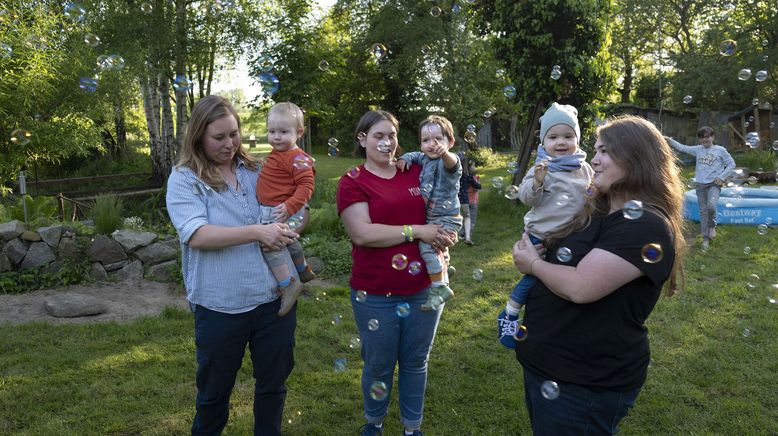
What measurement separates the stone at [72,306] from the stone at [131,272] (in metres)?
0.87

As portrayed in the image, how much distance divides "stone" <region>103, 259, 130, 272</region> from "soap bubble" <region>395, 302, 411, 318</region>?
17.6ft

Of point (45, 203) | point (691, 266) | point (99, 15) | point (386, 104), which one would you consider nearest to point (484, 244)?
point (691, 266)

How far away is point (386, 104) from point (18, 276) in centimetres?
2499

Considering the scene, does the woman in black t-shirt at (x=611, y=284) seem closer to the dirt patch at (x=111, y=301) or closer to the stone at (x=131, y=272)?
the dirt patch at (x=111, y=301)

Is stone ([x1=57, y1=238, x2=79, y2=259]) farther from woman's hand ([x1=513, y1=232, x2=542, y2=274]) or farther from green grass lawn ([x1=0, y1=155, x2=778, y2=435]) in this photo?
woman's hand ([x1=513, y1=232, x2=542, y2=274])

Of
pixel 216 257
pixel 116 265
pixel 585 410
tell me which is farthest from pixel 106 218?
pixel 585 410

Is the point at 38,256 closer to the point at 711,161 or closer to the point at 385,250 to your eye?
the point at 385,250

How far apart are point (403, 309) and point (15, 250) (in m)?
6.09

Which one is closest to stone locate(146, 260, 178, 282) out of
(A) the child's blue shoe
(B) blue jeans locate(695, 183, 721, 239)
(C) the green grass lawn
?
(C) the green grass lawn

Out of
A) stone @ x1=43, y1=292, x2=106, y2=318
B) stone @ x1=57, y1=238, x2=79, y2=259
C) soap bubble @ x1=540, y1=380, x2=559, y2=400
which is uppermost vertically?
soap bubble @ x1=540, y1=380, x2=559, y2=400

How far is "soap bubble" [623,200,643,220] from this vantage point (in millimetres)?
2023

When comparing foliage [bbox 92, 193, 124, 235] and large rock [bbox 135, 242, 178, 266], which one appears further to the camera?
foliage [bbox 92, 193, 124, 235]

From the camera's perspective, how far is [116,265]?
23.6 ft

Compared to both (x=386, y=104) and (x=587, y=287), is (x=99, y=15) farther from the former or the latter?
(x=386, y=104)
